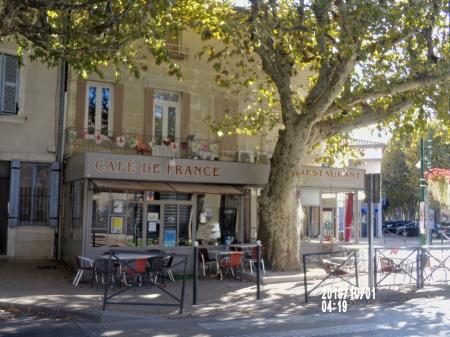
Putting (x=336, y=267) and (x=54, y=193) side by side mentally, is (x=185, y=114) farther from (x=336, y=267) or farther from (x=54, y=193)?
(x=336, y=267)

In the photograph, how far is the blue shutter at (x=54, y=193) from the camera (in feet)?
50.3

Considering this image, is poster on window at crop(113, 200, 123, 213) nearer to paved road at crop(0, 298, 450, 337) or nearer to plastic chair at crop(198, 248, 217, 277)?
plastic chair at crop(198, 248, 217, 277)

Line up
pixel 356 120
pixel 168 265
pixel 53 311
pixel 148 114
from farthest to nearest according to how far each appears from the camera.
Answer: pixel 148 114
pixel 356 120
pixel 168 265
pixel 53 311

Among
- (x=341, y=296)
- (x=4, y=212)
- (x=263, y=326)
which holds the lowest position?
(x=263, y=326)

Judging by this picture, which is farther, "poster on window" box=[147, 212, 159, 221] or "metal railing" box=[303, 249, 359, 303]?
"poster on window" box=[147, 212, 159, 221]

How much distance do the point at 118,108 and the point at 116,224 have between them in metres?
4.07

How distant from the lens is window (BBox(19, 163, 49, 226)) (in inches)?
599

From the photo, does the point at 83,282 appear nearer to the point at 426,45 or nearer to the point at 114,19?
the point at 114,19

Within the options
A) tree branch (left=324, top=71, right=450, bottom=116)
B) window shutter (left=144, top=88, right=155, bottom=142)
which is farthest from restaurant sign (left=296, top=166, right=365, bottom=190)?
window shutter (left=144, top=88, right=155, bottom=142)

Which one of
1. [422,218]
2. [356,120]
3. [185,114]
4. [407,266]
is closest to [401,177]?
[422,218]

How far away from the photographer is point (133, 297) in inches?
399

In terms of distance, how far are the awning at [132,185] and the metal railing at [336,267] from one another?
4159mm

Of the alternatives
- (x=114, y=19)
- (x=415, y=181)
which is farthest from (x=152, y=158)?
(x=415, y=181)

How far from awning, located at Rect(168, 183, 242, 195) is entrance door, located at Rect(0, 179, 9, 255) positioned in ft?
16.5
